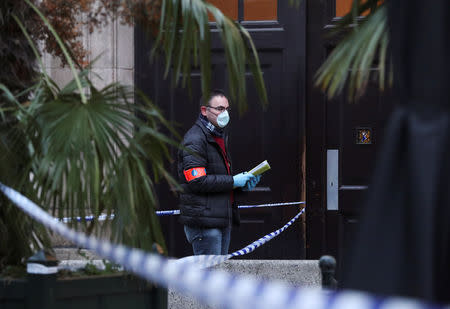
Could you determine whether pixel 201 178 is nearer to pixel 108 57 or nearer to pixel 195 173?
pixel 195 173

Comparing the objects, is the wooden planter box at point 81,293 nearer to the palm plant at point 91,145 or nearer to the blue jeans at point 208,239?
the palm plant at point 91,145

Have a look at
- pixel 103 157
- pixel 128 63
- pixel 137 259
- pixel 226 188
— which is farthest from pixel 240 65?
pixel 128 63

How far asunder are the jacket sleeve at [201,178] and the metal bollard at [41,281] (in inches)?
93.3

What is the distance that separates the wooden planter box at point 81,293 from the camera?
10.8 ft

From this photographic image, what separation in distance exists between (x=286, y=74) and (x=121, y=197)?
437cm

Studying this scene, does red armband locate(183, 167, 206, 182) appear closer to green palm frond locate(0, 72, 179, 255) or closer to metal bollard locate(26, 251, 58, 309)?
green palm frond locate(0, 72, 179, 255)

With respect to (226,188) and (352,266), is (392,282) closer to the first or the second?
(352,266)

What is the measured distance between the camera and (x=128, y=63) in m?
7.21

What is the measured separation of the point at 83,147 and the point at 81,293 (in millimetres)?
659

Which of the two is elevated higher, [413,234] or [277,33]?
[277,33]

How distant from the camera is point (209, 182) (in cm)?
561

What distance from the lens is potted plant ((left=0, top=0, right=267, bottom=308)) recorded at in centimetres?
326

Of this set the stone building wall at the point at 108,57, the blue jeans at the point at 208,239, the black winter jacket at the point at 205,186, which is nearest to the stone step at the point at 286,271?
the blue jeans at the point at 208,239

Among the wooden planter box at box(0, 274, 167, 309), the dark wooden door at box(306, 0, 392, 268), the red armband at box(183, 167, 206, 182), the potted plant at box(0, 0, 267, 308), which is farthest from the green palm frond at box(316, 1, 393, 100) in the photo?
the dark wooden door at box(306, 0, 392, 268)
